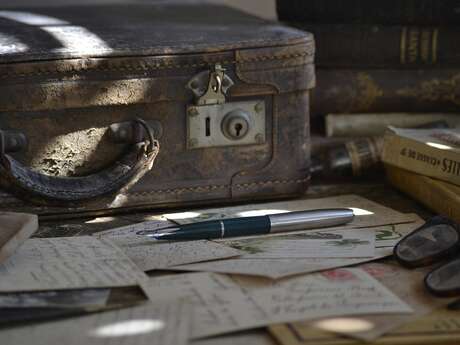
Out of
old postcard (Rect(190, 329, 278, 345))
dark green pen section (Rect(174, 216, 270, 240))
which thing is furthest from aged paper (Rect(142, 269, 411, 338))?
dark green pen section (Rect(174, 216, 270, 240))

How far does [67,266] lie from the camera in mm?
1104

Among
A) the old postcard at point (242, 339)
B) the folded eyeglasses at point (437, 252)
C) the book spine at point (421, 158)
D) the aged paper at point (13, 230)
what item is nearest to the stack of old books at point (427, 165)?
the book spine at point (421, 158)

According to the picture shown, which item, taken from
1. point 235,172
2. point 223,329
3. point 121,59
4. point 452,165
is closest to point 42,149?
point 121,59

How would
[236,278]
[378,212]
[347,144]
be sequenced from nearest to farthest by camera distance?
[236,278], [378,212], [347,144]

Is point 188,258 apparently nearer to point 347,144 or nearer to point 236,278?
point 236,278

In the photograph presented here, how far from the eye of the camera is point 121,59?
1.30m

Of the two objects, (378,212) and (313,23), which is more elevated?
(313,23)

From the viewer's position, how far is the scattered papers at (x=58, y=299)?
997mm

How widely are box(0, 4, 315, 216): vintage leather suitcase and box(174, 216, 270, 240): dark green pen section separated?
166mm

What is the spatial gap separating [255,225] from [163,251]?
142 millimetres

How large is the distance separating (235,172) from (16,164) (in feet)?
1.10

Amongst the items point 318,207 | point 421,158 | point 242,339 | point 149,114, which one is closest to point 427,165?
point 421,158

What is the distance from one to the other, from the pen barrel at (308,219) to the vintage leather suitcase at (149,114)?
170mm

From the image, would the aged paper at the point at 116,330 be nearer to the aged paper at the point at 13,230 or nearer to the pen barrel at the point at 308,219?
the aged paper at the point at 13,230
